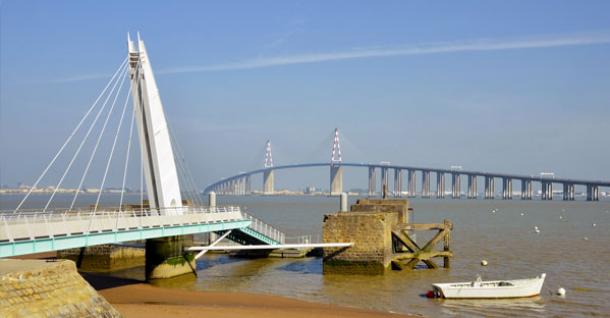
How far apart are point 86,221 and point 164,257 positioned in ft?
28.1

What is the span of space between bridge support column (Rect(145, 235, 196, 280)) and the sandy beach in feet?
2.89

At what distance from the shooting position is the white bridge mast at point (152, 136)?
112 feet

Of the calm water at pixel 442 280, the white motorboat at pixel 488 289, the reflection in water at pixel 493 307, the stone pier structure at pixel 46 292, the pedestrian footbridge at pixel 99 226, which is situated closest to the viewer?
Answer: the stone pier structure at pixel 46 292

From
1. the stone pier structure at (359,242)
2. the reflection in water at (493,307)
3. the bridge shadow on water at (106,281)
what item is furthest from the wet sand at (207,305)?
the stone pier structure at (359,242)

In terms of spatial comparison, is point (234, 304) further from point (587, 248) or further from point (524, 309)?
point (587, 248)

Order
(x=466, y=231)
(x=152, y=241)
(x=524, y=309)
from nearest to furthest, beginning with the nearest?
(x=524, y=309), (x=152, y=241), (x=466, y=231)

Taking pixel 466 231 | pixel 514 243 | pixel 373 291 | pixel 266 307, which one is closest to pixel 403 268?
pixel 373 291

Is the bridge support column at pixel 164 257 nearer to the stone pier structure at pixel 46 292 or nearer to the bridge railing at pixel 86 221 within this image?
the bridge railing at pixel 86 221

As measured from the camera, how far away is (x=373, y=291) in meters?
31.9

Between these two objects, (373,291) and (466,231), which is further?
(466,231)

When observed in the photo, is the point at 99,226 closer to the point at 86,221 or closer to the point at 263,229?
the point at 86,221

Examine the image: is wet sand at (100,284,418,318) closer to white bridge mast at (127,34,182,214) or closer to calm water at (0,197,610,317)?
calm water at (0,197,610,317)

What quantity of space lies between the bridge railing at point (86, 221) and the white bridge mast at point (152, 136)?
803mm

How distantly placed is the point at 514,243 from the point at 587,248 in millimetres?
5823
